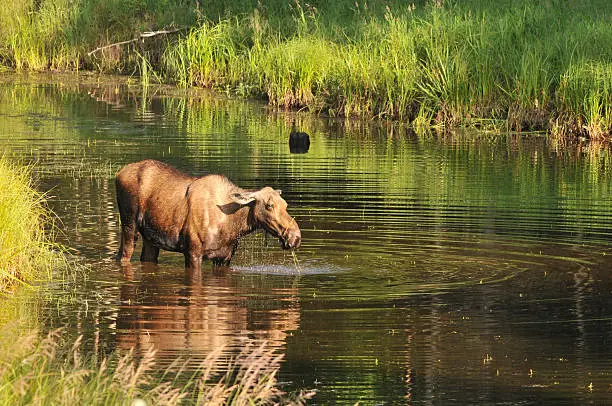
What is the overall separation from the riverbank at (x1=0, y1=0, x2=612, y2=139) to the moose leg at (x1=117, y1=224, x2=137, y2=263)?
43.2 ft

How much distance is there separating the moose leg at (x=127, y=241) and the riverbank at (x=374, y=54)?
13.2 m

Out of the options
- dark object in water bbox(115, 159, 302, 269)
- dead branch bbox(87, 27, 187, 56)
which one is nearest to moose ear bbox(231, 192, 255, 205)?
dark object in water bbox(115, 159, 302, 269)

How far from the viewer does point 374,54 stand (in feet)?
102

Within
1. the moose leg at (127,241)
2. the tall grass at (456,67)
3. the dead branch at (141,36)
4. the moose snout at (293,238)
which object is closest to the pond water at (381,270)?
the moose leg at (127,241)

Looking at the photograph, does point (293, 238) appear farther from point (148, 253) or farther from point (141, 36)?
point (141, 36)

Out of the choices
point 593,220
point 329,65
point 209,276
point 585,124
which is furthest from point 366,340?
point 329,65

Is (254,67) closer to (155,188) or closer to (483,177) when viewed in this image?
(483,177)

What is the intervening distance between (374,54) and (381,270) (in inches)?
646

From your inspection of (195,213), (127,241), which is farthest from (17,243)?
(195,213)

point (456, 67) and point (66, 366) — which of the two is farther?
point (456, 67)

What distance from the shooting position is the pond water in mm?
10984

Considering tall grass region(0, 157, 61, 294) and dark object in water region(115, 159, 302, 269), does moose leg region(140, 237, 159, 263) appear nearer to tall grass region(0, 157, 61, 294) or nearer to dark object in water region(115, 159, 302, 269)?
dark object in water region(115, 159, 302, 269)

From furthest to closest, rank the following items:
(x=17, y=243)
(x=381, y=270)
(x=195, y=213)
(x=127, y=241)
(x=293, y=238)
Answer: (x=127, y=241), (x=381, y=270), (x=195, y=213), (x=293, y=238), (x=17, y=243)

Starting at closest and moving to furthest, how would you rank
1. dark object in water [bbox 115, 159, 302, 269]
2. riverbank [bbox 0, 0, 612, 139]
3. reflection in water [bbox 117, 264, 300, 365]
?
reflection in water [bbox 117, 264, 300, 365]
dark object in water [bbox 115, 159, 302, 269]
riverbank [bbox 0, 0, 612, 139]
